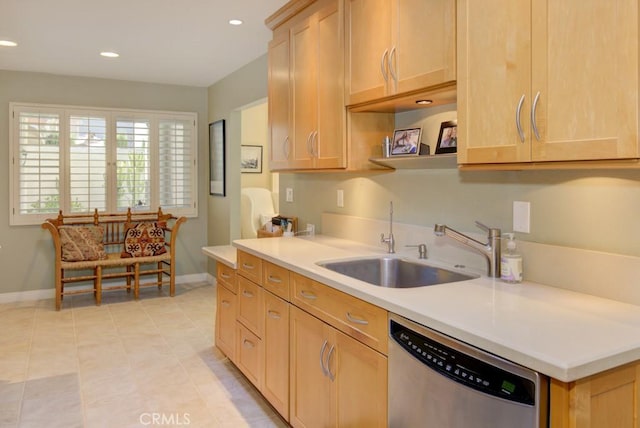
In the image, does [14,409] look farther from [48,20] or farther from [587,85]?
[587,85]

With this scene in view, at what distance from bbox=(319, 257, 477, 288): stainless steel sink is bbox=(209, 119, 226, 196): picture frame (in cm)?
322

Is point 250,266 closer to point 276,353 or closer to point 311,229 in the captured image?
point 276,353

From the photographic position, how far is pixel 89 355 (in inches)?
140

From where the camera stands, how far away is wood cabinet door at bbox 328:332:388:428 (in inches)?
67.4

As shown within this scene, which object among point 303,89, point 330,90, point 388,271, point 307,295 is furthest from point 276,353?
point 303,89

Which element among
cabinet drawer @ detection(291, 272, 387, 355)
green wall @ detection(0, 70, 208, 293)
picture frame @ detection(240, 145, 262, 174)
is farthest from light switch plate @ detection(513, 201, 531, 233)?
picture frame @ detection(240, 145, 262, 174)

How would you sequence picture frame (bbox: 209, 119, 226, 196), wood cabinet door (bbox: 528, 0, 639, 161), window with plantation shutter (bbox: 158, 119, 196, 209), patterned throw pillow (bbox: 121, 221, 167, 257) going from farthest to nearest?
window with plantation shutter (bbox: 158, 119, 196, 209) < picture frame (bbox: 209, 119, 226, 196) < patterned throw pillow (bbox: 121, 221, 167, 257) < wood cabinet door (bbox: 528, 0, 639, 161)

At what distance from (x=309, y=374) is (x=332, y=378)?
207mm

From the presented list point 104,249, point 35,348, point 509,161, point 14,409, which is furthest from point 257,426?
point 104,249

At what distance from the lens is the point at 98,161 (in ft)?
17.7

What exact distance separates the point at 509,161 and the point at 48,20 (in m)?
3.35

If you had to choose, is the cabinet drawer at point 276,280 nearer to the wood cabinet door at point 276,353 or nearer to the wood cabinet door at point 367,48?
the wood cabinet door at point 276,353

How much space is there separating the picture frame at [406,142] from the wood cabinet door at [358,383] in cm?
100

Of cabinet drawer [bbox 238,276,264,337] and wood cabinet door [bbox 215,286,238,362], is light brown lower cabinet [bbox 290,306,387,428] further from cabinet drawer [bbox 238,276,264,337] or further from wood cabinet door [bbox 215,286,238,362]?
wood cabinet door [bbox 215,286,238,362]
